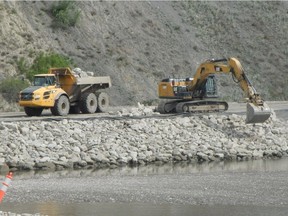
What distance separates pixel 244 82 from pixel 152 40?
944 inches

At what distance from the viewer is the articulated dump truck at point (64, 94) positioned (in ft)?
117

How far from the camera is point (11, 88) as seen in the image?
4347 cm

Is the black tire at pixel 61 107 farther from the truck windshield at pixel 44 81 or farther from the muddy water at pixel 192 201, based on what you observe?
the muddy water at pixel 192 201

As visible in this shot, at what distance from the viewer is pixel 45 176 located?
2539 cm

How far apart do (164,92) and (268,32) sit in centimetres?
2950

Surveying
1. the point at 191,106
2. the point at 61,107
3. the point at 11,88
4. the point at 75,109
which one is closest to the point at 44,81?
the point at 61,107

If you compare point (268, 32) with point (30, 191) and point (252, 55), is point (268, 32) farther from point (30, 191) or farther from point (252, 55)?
point (30, 191)

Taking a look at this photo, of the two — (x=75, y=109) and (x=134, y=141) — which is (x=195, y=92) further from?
(x=134, y=141)

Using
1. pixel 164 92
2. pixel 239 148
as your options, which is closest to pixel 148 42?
pixel 164 92

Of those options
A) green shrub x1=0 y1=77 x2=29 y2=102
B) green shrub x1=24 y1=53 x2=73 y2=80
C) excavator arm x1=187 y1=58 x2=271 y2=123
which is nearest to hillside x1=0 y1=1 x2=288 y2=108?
green shrub x1=24 y1=53 x2=73 y2=80

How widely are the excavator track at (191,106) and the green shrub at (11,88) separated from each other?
8.67 metres

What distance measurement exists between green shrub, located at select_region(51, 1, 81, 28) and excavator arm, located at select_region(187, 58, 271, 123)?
706 inches

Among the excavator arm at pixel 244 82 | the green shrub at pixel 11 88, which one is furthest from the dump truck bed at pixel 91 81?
the green shrub at pixel 11 88

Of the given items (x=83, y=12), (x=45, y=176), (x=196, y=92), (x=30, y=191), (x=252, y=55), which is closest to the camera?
(x=30, y=191)
